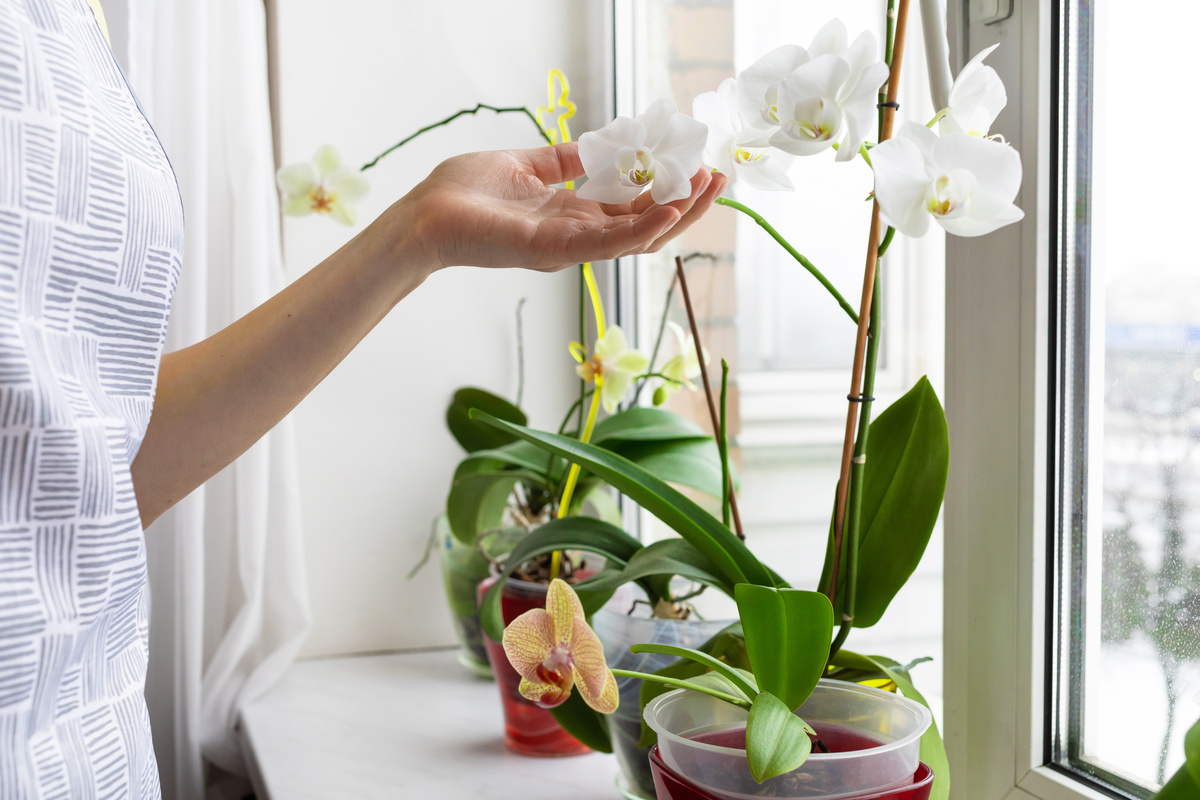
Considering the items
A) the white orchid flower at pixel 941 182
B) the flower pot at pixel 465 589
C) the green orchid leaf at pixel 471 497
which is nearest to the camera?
the white orchid flower at pixel 941 182

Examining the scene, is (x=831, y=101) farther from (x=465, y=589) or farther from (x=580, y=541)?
→ (x=465, y=589)

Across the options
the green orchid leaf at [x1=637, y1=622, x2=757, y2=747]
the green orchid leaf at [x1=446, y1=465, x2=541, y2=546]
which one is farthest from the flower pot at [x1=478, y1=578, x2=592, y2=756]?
the green orchid leaf at [x1=637, y1=622, x2=757, y2=747]

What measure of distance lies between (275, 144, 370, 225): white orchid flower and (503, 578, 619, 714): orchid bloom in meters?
0.74

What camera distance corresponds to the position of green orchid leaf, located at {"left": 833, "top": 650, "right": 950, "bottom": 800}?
21.1 inches

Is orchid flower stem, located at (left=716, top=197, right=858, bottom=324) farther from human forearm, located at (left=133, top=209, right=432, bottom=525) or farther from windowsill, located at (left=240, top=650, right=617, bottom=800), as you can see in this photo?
windowsill, located at (left=240, top=650, right=617, bottom=800)

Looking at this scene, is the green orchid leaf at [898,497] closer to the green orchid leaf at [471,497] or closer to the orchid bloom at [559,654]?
the orchid bloom at [559,654]

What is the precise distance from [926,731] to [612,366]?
0.52 m

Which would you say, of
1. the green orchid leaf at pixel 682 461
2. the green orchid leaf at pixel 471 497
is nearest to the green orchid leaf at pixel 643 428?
the green orchid leaf at pixel 682 461

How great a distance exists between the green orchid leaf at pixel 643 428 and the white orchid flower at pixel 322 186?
432mm

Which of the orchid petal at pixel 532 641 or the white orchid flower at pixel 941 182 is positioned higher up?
the white orchid flower at pixel 941 182

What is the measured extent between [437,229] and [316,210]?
629mm

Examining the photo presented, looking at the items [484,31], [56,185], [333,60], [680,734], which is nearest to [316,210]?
[333,60]

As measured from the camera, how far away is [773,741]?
0.43 metres

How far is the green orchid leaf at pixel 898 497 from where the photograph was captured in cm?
54
